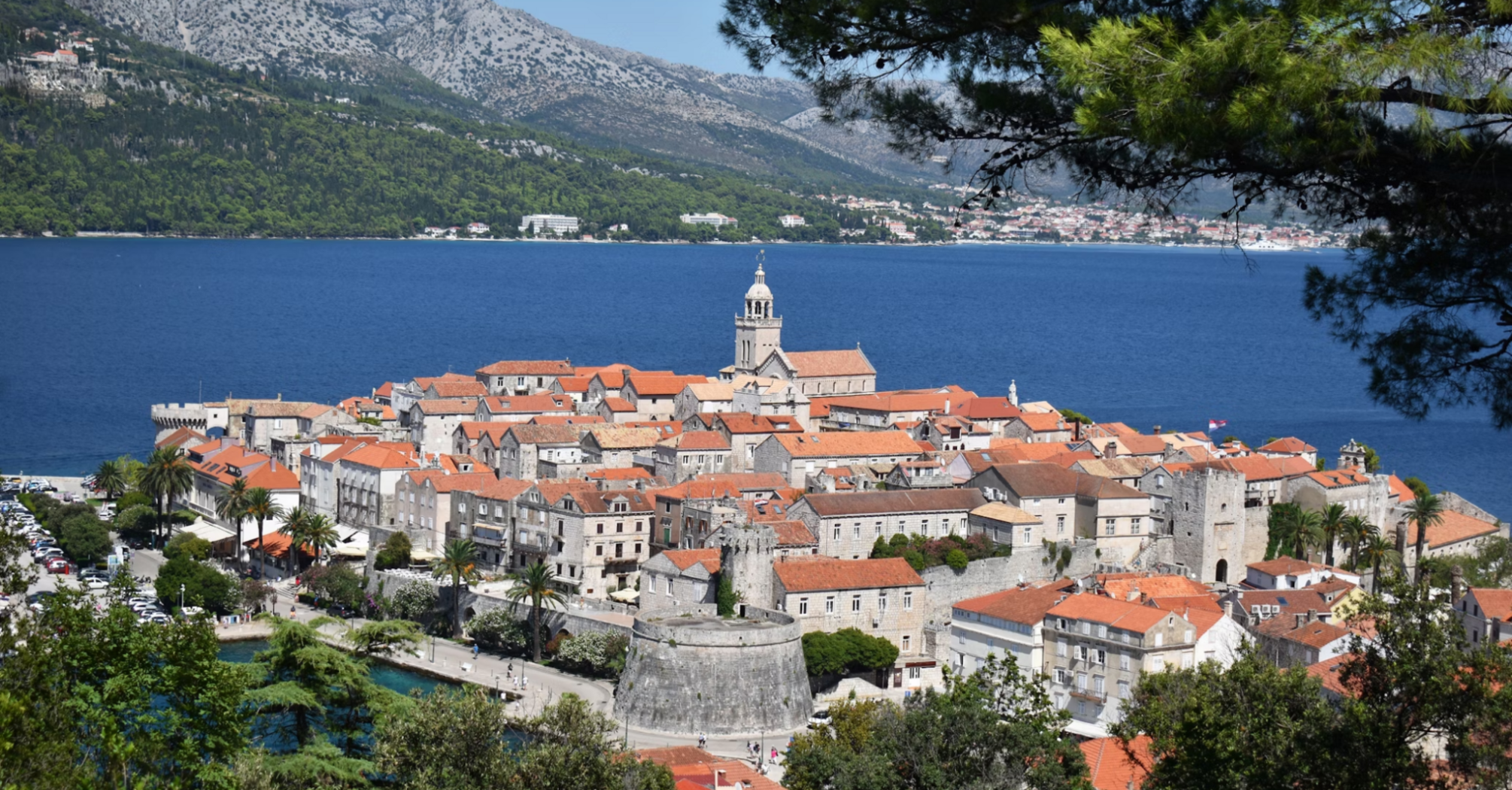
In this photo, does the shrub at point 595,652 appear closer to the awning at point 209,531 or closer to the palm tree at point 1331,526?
the awning at point 209,531

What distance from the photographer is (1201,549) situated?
5672 centimetres

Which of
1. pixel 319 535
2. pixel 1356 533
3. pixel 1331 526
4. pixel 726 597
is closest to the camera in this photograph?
pixel 726 597

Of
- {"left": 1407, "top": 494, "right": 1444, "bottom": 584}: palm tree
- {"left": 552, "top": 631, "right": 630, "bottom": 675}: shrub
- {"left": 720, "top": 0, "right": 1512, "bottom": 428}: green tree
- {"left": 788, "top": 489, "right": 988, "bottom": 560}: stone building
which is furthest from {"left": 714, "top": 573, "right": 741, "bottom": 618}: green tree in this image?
{"left": 720, "top": 0, "right": 1512, "bottom": 428}: green tree

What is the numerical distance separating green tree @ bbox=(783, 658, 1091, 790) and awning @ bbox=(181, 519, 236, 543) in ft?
123

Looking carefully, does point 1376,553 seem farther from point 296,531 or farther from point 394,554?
point 296,531

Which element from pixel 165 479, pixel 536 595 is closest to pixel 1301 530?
pixel 536 595

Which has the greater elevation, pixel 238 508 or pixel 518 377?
pixel 518 377


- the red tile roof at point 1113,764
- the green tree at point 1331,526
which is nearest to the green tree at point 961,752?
the red tile roof at point 1113,764

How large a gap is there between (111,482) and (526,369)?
1876cm

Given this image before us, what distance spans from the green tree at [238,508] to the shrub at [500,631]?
13266 mm

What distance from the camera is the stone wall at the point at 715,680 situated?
157 feet

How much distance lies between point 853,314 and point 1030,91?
17449cm

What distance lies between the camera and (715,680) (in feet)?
158

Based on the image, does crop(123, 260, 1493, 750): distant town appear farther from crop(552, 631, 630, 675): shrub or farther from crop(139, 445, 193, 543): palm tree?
crop(139, 445, 193, 543): palm tree
